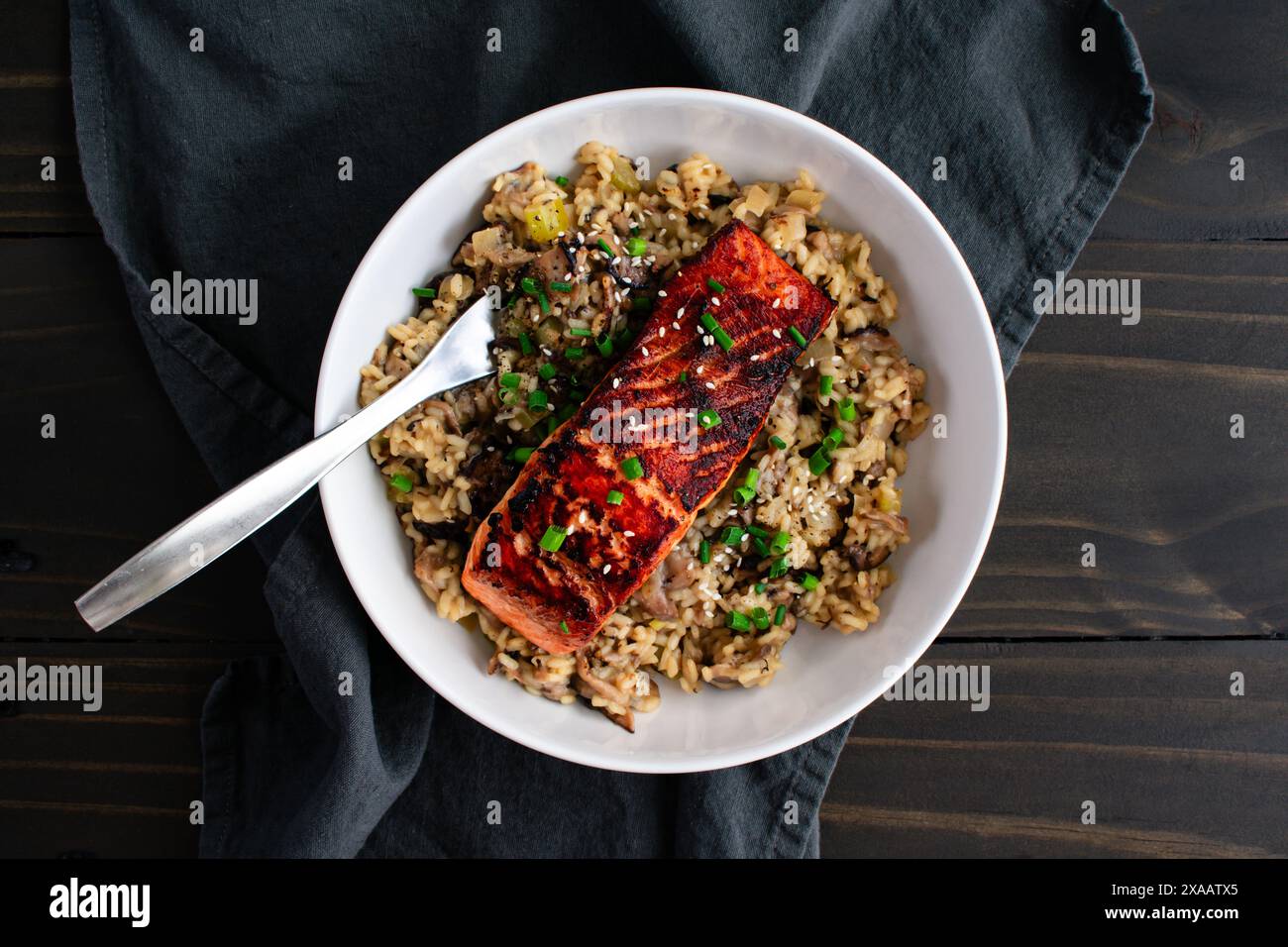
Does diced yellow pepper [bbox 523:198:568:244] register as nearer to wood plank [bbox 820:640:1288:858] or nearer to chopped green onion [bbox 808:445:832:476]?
chopped green onion [bbox 808:445:832:476]

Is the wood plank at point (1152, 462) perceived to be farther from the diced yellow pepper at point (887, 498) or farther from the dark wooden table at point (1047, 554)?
the diced yellow pepper at point (887, 498)

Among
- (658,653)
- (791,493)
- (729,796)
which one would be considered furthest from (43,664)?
(791,493)

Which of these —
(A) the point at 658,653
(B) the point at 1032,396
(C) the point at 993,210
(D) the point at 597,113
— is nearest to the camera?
(D) the point at 597,113

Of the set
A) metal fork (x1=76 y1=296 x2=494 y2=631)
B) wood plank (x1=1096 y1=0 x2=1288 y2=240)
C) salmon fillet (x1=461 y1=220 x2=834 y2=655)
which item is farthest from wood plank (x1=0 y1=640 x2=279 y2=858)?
wood plank (x1=1096 y1=0 x2=1288 y2=240)

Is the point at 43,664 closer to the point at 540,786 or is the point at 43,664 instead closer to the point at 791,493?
the point at 540,786

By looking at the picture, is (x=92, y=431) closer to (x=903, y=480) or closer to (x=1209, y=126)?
(x=903, y=480)

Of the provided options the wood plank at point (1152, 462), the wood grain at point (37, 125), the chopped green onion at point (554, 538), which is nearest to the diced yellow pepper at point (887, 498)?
the wood plank at point (1152, 462)

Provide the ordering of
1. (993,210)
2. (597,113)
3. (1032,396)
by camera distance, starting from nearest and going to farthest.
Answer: (597,113) < (993,210) < (1032,396)
